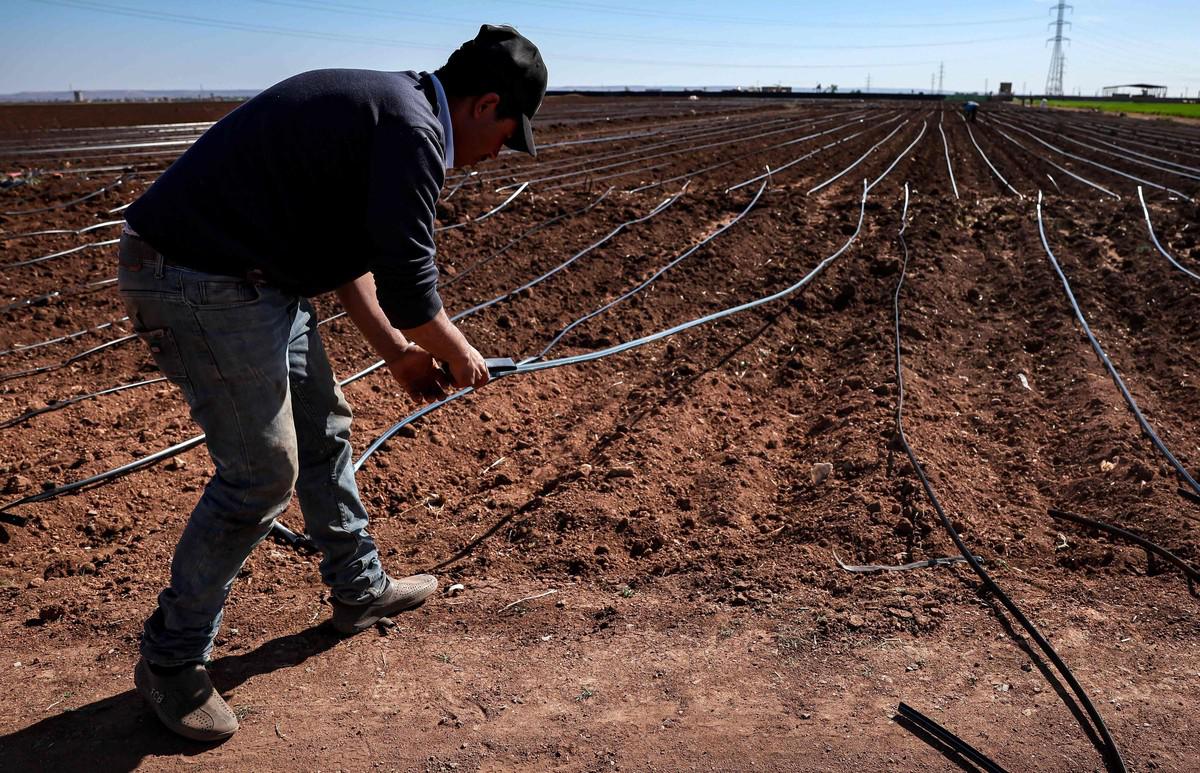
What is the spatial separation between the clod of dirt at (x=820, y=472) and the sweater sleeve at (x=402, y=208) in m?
2.55

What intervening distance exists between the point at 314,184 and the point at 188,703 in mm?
1411

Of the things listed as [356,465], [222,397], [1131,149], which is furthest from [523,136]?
[1131,149]

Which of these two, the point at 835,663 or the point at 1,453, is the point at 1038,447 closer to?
the point at 835,663

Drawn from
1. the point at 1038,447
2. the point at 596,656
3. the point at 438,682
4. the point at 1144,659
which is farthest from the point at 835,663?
the point at 1038,447

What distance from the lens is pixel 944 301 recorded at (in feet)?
23.4

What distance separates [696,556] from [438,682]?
1.18 metres

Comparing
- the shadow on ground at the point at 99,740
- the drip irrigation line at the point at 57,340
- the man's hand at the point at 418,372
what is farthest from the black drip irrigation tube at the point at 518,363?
the drip irrigation line at the point at 57,340

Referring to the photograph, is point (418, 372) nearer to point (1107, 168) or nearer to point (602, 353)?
point (602, 353)

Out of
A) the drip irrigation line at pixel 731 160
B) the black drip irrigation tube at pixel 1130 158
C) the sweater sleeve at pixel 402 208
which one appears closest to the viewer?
the sweater sleeve at pixel 402 208

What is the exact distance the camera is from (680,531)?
375 centimetres

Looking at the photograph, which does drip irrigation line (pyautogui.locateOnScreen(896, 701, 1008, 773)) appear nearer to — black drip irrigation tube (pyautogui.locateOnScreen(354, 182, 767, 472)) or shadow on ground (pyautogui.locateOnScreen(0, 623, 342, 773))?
black drip irrigation tube (pyautogui.locateOnScreen(354, 182, 767, 472))

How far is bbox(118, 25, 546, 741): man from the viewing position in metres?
2.12

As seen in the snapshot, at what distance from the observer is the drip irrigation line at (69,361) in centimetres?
541

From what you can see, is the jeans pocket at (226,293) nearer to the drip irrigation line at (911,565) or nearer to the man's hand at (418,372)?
the man's hand at (418,372)
